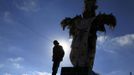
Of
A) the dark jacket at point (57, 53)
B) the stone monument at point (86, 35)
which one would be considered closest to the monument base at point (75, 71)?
the stone monument at point (86, 35)

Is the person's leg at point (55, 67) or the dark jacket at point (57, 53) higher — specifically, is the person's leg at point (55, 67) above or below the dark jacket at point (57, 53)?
below

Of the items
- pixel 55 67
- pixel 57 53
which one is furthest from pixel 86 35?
pixel 55 67

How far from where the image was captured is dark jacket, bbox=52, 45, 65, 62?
16.2 m

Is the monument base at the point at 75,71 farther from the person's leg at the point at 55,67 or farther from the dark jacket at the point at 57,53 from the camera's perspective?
the dark jacket at the point at 57,53

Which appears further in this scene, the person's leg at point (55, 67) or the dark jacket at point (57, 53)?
the dark jacket at point (57, 53)

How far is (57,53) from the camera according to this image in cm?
1628

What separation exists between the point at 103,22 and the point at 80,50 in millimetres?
2159

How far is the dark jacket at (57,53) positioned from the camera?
16.2 m

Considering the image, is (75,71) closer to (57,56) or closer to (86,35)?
(57,56)

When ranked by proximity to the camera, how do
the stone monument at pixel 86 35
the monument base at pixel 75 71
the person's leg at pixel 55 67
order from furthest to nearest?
1. the stone monument at pixel 86 35
2. the person's leg at pixel 55 67
3. the monument base at pixel 75 71

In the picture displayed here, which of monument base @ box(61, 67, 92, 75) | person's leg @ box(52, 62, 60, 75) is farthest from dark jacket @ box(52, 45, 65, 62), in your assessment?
monument base @ box(61, 67, 92, 75)

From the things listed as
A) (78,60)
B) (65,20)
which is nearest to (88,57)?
(78,60)

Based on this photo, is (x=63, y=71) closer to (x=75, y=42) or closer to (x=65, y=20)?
(x=75, y=42)

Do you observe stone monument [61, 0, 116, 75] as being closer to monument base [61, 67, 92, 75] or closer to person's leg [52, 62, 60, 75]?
monument base [61, 67, 92, 75]
